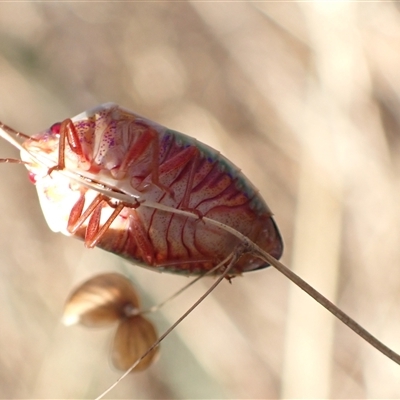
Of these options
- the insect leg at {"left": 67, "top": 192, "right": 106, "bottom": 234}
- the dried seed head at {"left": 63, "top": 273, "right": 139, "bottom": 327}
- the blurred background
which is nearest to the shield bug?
the insect leg at {"left": 67, "top": 192, "right": 106, "bottom": 234}

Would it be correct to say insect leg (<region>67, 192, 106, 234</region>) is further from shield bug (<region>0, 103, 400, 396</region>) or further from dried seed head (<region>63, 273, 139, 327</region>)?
dried seed head (<region>63, 273, 139, 327</region>)

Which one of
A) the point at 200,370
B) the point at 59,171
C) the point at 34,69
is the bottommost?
the point at 200,370

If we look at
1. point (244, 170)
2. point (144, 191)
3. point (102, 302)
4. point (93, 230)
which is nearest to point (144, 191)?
point (144, 191)

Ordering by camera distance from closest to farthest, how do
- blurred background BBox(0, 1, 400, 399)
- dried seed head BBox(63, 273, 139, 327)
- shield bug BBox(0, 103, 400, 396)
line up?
shield bug BBox(0, 103, 400, 396) < dried seed head BBox(63, 273, 139, 327) < blurred background BBox(0, 1, 400, 399)

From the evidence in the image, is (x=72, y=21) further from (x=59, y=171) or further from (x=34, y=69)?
(x=59, y=171)

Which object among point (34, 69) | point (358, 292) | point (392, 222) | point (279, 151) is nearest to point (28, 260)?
point (34, 69)
